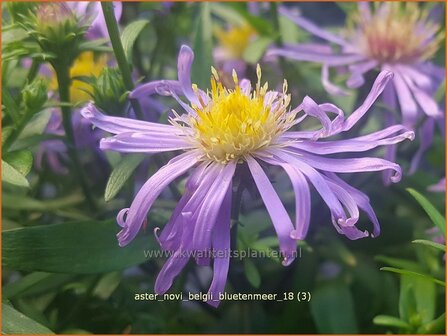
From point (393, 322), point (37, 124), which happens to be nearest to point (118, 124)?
point (37, 124)

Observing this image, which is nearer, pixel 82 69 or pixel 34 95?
pixel 34 95

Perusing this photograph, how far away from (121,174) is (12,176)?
8 centimetres

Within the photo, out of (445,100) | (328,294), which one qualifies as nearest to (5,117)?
(328,294)

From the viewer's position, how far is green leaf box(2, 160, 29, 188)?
558 mm

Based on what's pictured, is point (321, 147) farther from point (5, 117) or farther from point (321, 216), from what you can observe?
point (5, 117)

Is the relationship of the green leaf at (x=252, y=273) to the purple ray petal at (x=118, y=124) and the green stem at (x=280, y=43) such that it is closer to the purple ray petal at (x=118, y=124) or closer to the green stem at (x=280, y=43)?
the purple ray petal at (x=118, y=124)

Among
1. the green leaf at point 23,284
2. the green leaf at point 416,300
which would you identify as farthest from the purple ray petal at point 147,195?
the green leaf at point 416,300

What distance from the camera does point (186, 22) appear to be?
3.18ft

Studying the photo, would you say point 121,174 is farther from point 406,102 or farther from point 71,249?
point 406,102

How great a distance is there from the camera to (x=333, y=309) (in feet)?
2.38

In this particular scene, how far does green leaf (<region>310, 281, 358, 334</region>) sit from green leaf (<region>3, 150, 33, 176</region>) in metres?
0.31

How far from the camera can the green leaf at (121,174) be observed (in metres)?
0.57

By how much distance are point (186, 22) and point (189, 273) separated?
410mm

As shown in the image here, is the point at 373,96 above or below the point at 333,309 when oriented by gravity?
above
